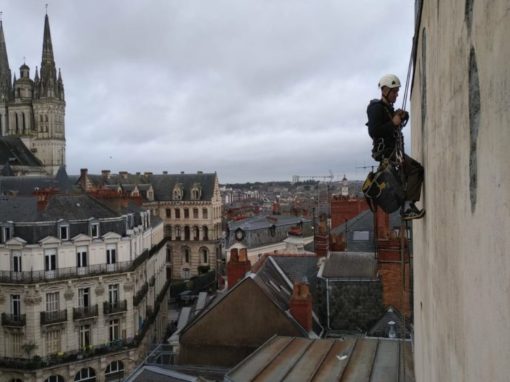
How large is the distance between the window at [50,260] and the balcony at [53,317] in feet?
7.83

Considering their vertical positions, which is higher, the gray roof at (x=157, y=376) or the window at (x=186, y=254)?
the gray roof at (x=157, y=376)

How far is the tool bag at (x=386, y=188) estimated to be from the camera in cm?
507

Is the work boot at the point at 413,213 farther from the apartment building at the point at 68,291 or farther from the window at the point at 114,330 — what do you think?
the window at the point at 114,330

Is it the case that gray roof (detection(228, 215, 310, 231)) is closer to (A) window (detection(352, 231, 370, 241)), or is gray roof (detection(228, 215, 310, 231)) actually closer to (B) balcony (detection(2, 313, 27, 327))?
(A) window (detection(352, 231, 370, 241))

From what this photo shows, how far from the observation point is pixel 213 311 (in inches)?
722

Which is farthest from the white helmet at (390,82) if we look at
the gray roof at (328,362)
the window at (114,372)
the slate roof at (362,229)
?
the window at (114,372)

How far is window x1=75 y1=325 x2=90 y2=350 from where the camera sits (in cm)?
3044

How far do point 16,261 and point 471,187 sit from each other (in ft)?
98.6

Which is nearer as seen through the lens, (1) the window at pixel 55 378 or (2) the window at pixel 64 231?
(1) the window at pixel 55 378

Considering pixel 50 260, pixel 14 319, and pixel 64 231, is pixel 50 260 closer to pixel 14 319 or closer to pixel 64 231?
pixel 64 231

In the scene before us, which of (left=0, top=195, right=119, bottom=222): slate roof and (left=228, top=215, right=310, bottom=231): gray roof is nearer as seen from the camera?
(left=0, top=195, right=119, bottom=222): slate roof

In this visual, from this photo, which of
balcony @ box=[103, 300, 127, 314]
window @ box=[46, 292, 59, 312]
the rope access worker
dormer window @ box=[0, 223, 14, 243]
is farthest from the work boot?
balcony @ box=[103, 300, 127, 314]

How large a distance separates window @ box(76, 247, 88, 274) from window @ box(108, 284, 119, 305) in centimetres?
212

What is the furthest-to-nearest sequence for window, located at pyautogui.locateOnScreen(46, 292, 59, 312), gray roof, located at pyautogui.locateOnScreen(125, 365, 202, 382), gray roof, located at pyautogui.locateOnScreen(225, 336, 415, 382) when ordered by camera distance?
window, located at pyautogui.locateOnScreen(46, 292, 59, 312)
gray roof, located at pyautogui.locateOnScreen(125, 365, 202, 382)
gray roof, located at pyautogui.locateOnScreen(225, 336, 415, 382)
